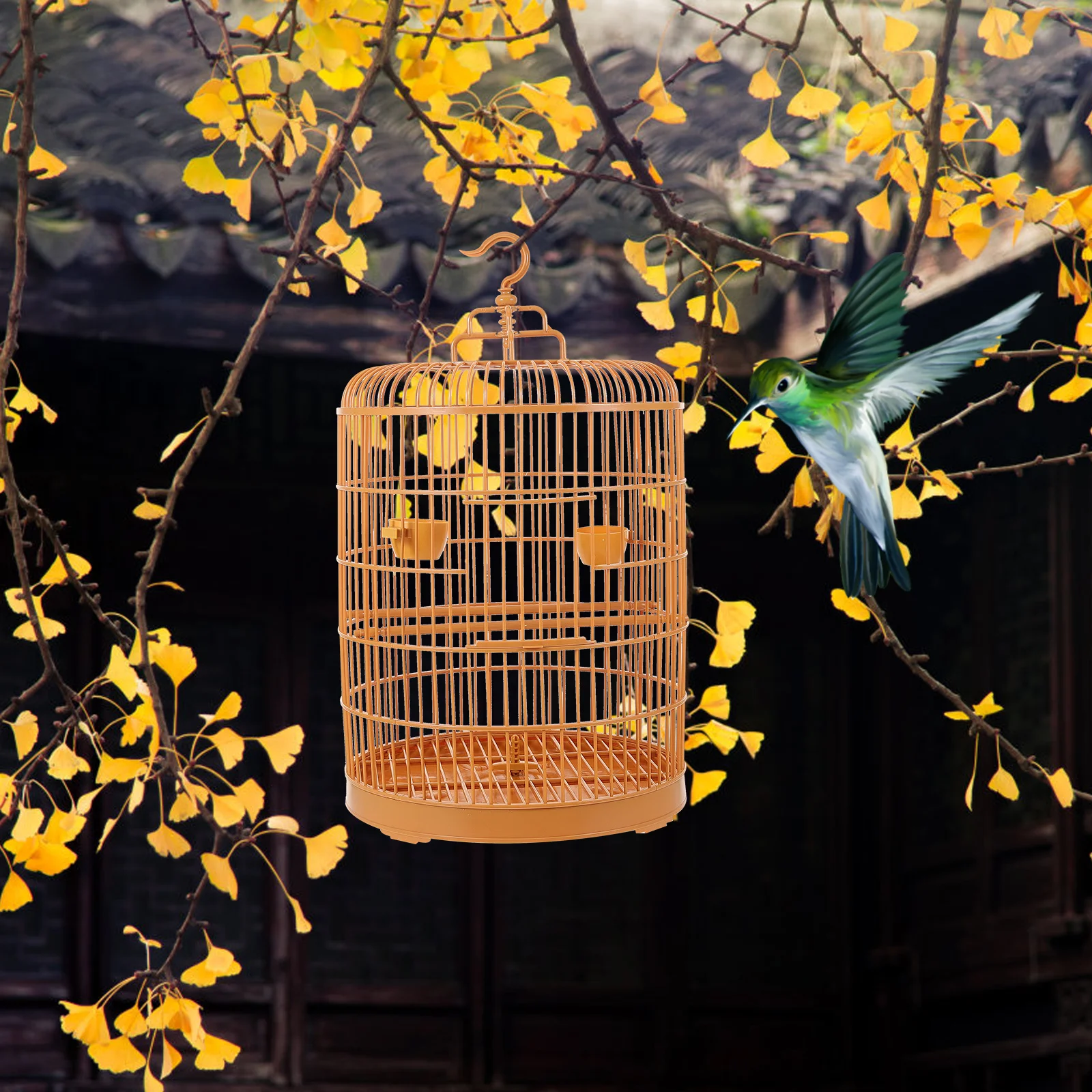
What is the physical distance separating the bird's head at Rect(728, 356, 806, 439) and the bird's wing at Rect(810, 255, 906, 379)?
0.13 ft

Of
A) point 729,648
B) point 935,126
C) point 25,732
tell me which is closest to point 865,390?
point 935,126

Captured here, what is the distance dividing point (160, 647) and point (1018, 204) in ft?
4.21

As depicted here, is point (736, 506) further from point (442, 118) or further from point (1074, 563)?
point (442, 118)

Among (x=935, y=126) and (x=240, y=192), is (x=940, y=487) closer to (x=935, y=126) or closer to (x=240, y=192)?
(x=935, y=126)

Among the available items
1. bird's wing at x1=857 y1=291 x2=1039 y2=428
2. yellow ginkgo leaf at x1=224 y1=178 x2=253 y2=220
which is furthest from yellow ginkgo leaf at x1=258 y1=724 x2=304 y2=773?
bird's wing at x1=857 y1=291 x2=1039 y2=428

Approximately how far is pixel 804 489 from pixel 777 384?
711mm

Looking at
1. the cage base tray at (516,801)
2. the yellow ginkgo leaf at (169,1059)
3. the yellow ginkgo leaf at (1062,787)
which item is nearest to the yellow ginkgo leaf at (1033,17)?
the yellow ginkgo leaf at (1062,787)

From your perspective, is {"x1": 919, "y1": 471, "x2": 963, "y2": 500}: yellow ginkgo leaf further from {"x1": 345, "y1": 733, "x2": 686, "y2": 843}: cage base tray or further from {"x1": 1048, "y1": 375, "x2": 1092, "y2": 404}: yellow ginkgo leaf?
{"x1": 345, "y1": 733, "x2": 686, "y2": 843}: cage base tray

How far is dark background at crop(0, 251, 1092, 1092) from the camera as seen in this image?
4.09 meters

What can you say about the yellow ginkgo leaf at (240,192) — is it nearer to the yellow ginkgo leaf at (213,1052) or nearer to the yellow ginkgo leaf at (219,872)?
the yellow ginkgo leaf at (219,872)

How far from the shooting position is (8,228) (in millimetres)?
2949

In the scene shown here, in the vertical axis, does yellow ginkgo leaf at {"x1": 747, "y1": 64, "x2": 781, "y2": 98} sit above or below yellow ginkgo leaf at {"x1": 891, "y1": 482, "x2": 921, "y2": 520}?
above

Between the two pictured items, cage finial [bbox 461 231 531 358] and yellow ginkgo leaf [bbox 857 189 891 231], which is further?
yellow ginkgo leaf [bbox 857 189 891 231]

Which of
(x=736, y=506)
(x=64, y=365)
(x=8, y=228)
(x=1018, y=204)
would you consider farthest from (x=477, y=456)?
(x=1018, y=204)
